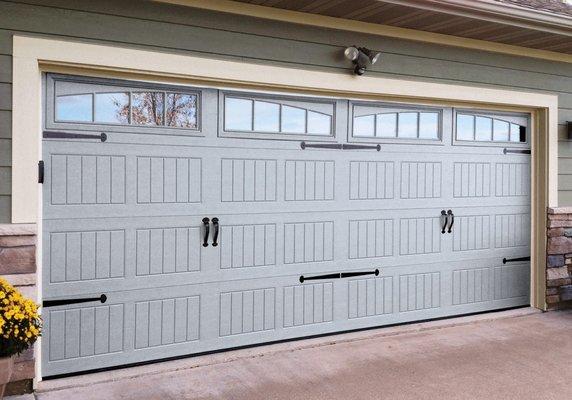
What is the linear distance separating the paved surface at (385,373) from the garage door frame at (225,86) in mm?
919

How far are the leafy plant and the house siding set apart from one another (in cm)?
59

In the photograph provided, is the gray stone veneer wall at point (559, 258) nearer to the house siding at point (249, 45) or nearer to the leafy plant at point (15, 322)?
the house siding at point (249, 45)

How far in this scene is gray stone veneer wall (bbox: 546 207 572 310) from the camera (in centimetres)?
550

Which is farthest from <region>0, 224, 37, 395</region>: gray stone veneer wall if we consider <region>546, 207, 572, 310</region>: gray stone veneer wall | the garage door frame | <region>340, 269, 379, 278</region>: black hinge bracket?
<region>546, 207, 572, 310</region>: gray stone veneer wall

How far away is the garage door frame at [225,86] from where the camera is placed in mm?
3385

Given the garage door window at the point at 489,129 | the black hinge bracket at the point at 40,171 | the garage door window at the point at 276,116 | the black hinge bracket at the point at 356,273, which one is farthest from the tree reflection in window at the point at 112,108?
the garage door window at the point at 489,129

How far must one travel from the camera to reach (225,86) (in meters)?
4.08

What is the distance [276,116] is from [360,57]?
0.78m

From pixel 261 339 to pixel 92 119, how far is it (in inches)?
78.0

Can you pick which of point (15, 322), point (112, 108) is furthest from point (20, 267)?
point (112, 108)

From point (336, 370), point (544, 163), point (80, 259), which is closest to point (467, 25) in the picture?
point (544, 163)

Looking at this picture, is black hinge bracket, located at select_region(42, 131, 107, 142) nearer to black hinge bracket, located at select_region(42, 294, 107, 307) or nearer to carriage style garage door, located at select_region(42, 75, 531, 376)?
carriage style garage door, located at select_region(42, 75, 531, 376)

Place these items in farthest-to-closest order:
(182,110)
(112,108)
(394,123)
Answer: (394,123) < (182,110) < (112,108)

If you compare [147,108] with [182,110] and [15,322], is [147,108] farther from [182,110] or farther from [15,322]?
[15,322]
